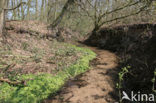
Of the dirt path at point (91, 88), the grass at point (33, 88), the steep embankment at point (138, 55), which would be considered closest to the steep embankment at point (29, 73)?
the grass at point (33, 88)

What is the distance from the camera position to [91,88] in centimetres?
456

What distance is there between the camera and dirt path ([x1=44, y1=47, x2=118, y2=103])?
3.91 m

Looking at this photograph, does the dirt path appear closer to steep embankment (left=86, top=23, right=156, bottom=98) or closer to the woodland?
the woodland

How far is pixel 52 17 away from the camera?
21.6 meters

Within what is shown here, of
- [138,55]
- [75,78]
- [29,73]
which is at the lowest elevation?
[75,78]

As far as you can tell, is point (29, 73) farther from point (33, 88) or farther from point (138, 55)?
point (138, 55)

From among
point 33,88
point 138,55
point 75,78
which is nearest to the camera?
point 33,88

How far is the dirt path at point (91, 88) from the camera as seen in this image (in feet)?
12.8

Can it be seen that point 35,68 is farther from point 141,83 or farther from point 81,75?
point 141,83

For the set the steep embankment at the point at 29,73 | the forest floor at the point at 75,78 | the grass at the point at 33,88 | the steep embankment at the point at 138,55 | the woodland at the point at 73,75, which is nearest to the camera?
the grass at the point at 33,88

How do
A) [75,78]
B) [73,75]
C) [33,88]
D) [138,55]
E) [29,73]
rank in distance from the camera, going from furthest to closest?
[138,55] < [73,75] < [75,78] < [29,73] < [33,88]

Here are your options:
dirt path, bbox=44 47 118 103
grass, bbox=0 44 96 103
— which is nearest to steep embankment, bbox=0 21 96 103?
grass, bbox=0 44 96 103

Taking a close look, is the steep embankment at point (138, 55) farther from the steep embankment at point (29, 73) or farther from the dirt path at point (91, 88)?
the steep embankment at point (29, 73)

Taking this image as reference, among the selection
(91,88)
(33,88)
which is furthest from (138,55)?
(33,88)
